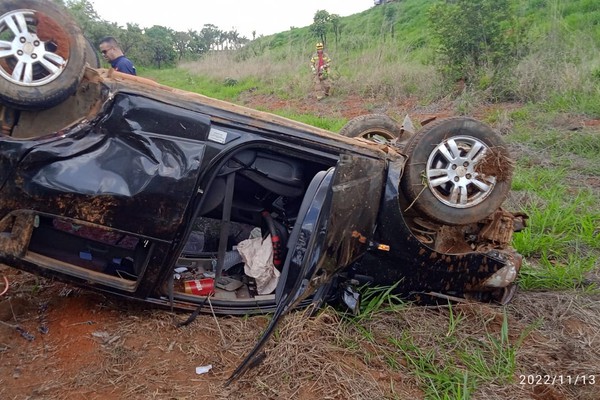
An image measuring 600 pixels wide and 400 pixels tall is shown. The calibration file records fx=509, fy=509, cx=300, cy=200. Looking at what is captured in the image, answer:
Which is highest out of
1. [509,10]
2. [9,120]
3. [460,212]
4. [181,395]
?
[509,10]

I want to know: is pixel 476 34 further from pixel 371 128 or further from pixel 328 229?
pixel 328 229

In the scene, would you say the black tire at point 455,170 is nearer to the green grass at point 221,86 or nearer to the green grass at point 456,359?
the green grass at point 456,359

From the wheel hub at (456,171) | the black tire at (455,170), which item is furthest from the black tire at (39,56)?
the wheel hub at (456,171)

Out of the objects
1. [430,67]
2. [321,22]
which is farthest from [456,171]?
[321,22]

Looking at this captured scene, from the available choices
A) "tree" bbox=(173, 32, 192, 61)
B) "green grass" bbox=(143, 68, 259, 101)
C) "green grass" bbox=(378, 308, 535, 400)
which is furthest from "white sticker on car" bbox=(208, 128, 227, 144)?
"tree" bbox=(173, 32, 192, 61)

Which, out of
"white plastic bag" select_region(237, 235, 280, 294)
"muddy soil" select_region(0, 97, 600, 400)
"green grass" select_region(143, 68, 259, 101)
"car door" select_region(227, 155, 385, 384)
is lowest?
"muddy soil" select_region(0, 97, 600, 400)

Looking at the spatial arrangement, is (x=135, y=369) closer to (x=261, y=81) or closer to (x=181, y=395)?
(x=181, y=395)

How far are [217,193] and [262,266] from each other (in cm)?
62

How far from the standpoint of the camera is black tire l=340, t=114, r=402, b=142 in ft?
13.4

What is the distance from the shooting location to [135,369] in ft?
8.15

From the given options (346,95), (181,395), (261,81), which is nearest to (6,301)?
(181,395)

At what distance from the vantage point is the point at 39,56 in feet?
7.39

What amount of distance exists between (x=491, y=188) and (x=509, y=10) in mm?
8138

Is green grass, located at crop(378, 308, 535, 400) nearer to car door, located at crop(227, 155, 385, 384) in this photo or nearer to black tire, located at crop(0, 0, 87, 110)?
car door, located at crop(227, 155, 385, 384)
